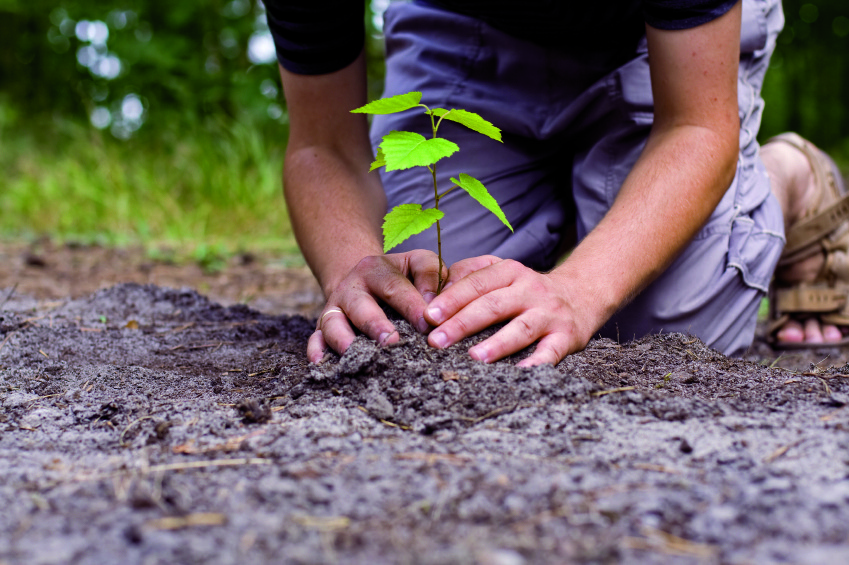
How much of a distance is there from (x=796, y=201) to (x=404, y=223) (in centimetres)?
200

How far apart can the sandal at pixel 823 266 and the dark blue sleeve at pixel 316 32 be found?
1791 mm

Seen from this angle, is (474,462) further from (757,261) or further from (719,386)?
(757,261)

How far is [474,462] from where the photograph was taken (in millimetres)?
992

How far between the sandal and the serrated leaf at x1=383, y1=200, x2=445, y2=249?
1772 mm

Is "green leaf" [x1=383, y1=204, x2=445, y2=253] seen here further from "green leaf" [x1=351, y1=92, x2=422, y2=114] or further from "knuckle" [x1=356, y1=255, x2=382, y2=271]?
"knuckle" [x1=356, y1=255, x2=382, y2=271]

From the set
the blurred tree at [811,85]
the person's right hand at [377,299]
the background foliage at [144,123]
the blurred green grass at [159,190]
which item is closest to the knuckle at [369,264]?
the person's right hand at [377,299]

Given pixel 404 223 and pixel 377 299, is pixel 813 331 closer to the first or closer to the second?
pixel 377 299

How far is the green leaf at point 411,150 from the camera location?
1.10 m

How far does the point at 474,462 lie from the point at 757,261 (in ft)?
4.96

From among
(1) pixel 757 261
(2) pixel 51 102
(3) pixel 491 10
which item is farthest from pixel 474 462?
(2) pixel 51 102

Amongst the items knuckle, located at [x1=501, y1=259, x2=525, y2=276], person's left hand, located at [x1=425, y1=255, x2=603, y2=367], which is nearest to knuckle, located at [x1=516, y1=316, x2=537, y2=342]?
person's left hand, located at [x1=425, y1=255, x2=603, y2=367]

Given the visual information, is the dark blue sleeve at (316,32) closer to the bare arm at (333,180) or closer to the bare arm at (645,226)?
the bare arm at (333,180)

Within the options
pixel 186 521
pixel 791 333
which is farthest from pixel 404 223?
pixel 791 333

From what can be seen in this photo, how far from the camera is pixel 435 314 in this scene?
53.6 inches
